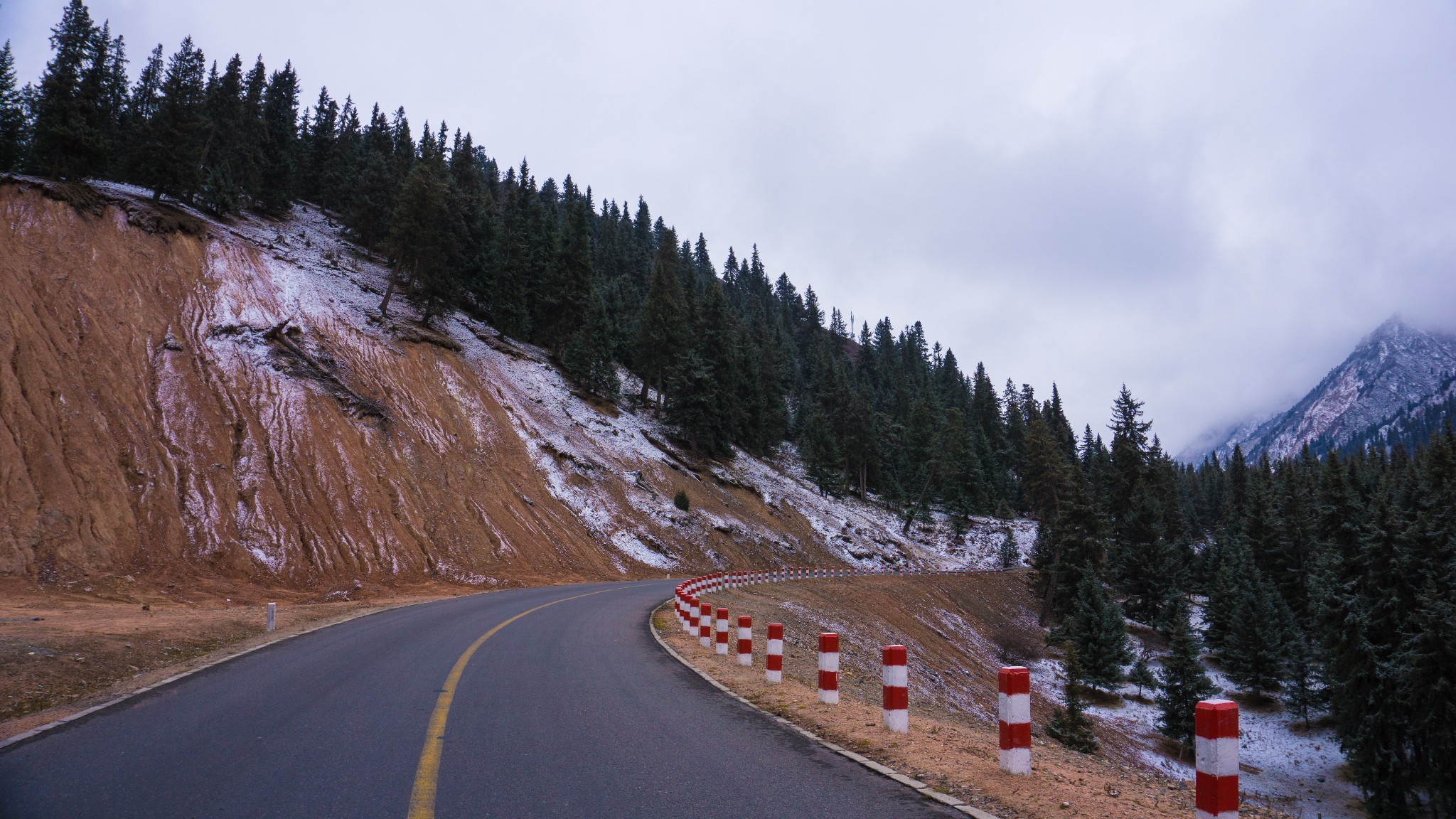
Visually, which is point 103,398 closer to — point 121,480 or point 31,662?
point 121,480

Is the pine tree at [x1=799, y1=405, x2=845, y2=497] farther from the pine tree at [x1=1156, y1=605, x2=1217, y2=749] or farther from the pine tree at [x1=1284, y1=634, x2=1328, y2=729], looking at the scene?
the pine tree at [x1=1156, y1=605, x2=1217, y2=749]

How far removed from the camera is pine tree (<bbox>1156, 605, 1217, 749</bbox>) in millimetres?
29031

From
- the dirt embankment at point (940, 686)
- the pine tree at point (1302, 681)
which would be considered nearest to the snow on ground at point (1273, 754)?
the pine tree at point (1302, 681)

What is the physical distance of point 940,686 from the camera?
24.4 metres

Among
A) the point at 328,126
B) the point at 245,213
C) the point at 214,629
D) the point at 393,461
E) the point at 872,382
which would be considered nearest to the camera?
the point at 214,629

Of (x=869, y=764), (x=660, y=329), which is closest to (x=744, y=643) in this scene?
(x=869, y=764)

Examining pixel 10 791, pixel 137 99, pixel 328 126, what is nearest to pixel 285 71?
pixel 328 126

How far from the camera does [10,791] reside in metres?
4.96

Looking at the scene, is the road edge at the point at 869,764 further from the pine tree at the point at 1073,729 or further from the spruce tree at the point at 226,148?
the spruce tree at the point at 226,148

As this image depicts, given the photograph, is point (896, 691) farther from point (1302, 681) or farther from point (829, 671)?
point (1302, 681)

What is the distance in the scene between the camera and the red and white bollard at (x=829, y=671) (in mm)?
8570

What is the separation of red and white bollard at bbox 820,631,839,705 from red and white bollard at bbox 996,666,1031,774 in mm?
2825

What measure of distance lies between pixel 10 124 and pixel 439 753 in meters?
65.2

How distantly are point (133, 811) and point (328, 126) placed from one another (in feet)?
293
